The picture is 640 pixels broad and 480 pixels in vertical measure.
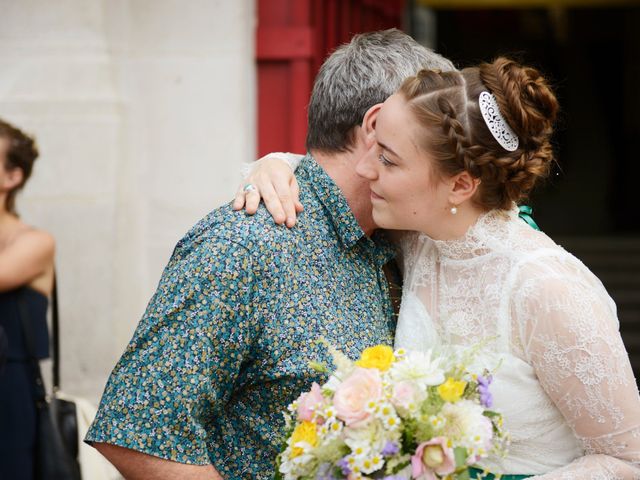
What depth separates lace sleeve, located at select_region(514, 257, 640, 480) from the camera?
2.09 m

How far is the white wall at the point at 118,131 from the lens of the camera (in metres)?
4.72

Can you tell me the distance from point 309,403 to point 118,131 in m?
3.09

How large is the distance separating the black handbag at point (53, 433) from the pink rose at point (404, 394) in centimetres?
223

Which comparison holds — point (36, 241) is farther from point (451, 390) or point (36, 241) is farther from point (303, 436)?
point (451, 390)

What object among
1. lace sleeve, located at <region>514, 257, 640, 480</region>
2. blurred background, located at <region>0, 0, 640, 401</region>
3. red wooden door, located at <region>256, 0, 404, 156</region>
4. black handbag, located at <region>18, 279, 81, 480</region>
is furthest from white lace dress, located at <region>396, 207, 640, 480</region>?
red wooden door, located at <region>256, 0, 404, 156</region>

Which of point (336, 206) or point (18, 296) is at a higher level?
point (336, 206)

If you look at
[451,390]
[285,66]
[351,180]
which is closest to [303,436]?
[451,390]

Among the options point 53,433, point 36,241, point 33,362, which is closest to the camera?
point 53,433

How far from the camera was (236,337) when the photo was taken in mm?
2143

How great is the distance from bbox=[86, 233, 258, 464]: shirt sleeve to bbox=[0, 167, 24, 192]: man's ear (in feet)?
7.81

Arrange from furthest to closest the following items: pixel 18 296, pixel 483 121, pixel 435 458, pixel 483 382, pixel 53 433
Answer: pixel 18 296, pixel 53 433, pixel 483 121, pixel 483 382, pixel 435 458

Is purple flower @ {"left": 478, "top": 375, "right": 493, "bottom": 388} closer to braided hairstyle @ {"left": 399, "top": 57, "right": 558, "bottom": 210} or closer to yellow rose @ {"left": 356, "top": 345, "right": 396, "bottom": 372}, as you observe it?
yellow rose @ {"left": 356, "top": 345, "right": 396, "bottom": 372}

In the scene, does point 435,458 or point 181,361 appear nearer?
point 435,458

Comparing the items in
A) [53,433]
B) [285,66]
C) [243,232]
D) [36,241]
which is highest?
[285,66]
